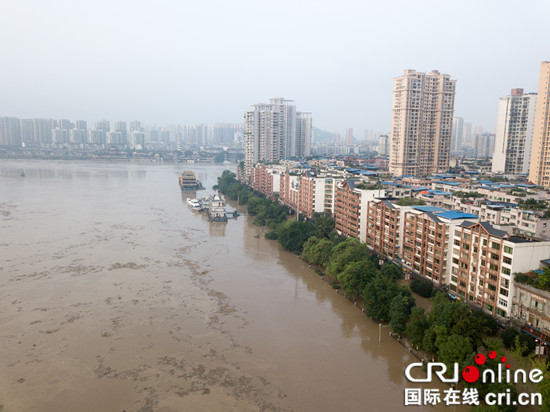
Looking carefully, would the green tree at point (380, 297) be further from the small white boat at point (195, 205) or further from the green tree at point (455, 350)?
the small white boat at point (195, 205)

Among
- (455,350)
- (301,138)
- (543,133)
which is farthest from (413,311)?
(301,138)

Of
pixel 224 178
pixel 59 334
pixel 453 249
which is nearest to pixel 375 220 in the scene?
pixel 453 249

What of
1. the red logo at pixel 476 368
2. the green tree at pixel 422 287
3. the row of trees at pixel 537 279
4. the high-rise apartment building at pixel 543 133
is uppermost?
the high-rise apartment building at pixel 543 133

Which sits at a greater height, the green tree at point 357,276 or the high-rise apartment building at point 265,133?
the high-rise apartment building at point 265,133

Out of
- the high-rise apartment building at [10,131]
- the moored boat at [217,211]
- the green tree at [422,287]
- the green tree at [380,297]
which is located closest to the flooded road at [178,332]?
the green tree at [380,297]

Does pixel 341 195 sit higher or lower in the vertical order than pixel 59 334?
higher

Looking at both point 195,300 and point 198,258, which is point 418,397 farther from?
point 198,258
